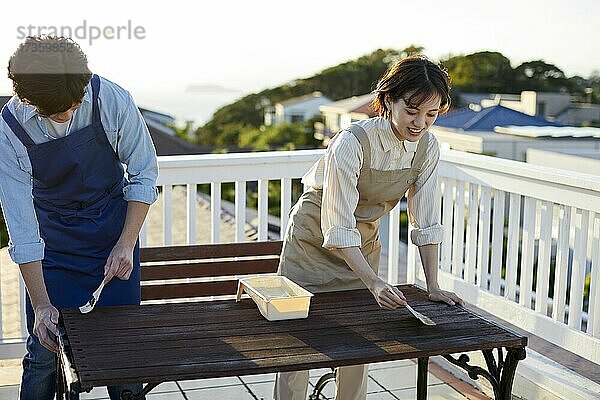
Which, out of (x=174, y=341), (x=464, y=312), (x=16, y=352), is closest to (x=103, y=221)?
(x=174, y=341)

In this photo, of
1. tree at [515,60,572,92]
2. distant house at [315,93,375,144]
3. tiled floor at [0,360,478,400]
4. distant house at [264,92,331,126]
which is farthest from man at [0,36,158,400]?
distant house at [264,92,331,126]

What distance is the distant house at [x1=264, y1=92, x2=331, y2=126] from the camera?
3747 cm

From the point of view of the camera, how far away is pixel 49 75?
5.73 feet

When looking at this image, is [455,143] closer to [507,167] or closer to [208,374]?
[507,167]

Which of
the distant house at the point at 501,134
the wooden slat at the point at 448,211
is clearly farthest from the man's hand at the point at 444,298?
the distant house at the point at 501,134

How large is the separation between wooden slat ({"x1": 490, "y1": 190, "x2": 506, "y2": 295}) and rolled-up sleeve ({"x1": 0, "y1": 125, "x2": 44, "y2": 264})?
1.80 metres

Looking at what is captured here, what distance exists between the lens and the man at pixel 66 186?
179 centimetres

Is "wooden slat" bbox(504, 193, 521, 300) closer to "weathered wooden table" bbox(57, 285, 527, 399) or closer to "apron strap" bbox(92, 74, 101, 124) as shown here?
"weathered wooden table" bbox(57, 285, 527, 399)

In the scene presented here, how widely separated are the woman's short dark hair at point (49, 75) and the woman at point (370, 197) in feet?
2.05

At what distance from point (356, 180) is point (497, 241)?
1.30 m

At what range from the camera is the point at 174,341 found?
1.70 metres

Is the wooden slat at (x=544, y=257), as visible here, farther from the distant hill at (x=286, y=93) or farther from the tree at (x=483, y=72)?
the distant hill at (x=286, y=93)

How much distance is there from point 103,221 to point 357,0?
2790 cm

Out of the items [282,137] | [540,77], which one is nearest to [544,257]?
[540,77]
